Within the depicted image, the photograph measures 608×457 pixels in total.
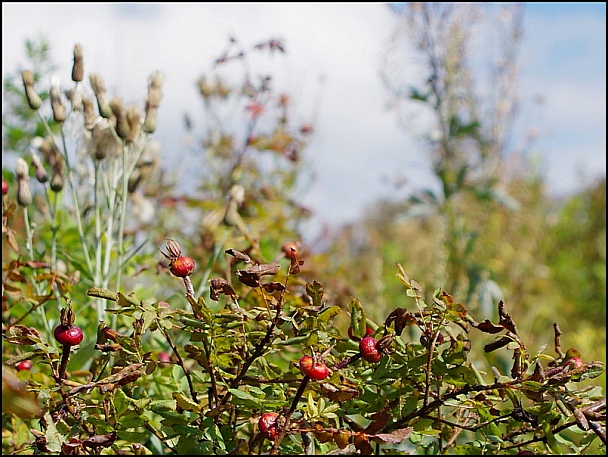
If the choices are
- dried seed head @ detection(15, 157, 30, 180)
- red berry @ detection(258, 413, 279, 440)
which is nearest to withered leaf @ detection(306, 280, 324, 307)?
red berry @ detection(258, 413, 279, 440)

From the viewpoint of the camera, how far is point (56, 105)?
124cm

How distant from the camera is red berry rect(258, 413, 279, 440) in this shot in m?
0.65

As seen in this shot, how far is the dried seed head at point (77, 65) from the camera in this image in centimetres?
124

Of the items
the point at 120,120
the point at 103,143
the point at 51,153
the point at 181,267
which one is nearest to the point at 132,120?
the point at 120,120

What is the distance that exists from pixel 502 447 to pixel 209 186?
254 centimetres

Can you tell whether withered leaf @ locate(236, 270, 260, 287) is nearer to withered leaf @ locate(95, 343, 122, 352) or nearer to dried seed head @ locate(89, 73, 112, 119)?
withered leaf @ locate(95, 343, 122, 352)

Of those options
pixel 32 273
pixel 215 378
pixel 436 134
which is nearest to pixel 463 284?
pixel 436 134

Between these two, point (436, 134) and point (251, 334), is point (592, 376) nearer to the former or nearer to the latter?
point (251, 334)

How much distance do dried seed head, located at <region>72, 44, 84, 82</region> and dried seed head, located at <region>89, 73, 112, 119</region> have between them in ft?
0.07

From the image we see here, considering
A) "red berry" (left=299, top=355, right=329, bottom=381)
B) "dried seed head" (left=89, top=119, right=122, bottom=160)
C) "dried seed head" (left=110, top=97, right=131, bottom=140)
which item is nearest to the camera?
"red berry" (left=299, top=355, right=329, bottom=381)

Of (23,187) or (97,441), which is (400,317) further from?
(23,187)

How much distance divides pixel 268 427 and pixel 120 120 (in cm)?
71

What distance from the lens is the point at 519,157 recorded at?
591 centimetres

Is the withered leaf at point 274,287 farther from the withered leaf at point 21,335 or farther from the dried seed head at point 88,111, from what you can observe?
the dried seed head at point 88,111
